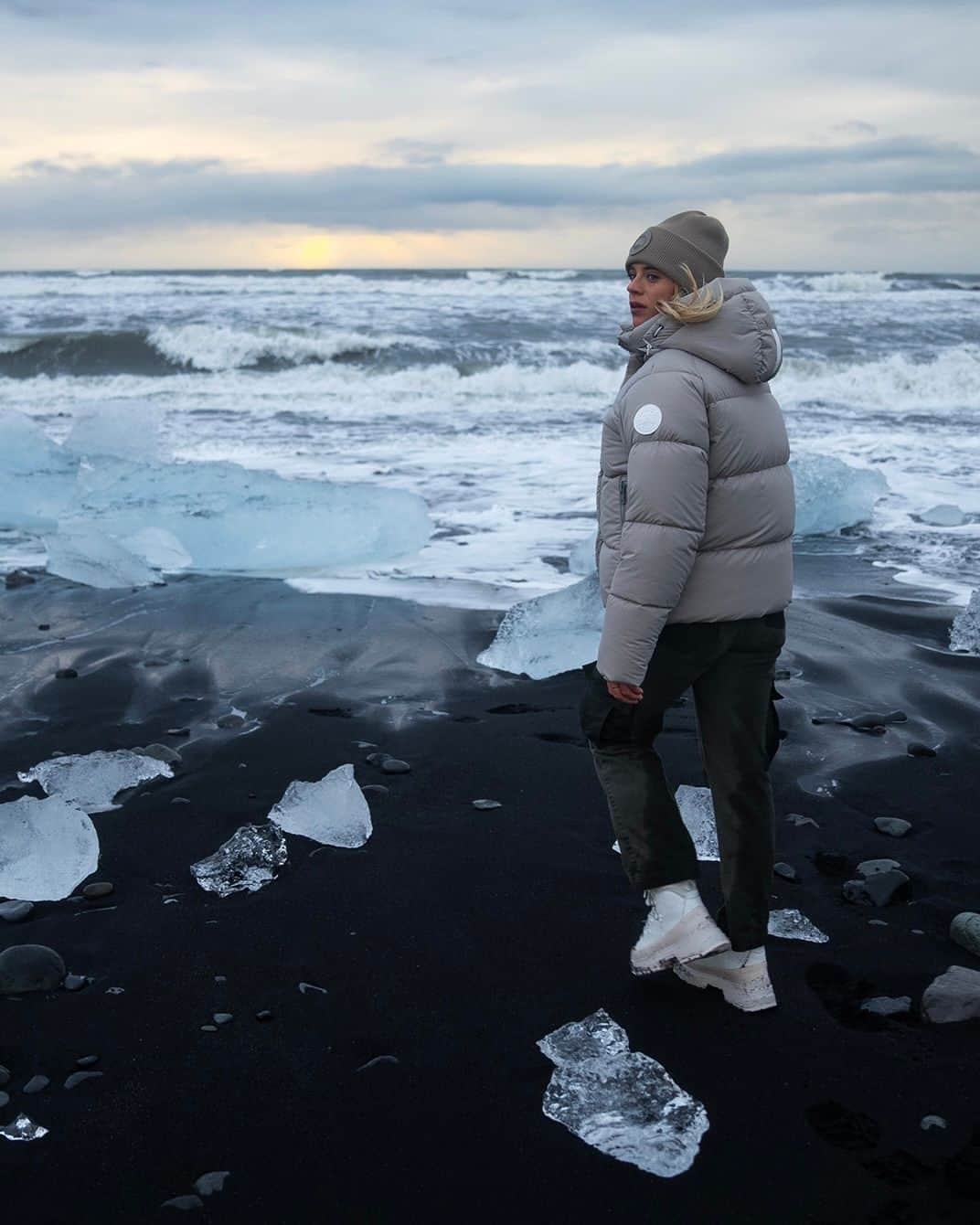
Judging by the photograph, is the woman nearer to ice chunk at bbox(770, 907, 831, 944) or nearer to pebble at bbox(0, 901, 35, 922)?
ice chunk at bbox(770, 907, 831, 944)

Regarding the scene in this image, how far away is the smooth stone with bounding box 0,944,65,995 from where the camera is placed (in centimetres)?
281

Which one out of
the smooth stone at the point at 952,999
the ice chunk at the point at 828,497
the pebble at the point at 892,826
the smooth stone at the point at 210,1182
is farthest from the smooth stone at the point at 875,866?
the ice chunk at the point at 828,497

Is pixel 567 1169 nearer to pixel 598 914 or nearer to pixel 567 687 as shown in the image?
pixel 598 914

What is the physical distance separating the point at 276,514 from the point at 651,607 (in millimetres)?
5190

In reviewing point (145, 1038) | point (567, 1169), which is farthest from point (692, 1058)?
point (145, 1038)

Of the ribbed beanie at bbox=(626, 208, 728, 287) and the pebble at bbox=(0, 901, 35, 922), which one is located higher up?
the ribbed beanie at bbox=(626, 208, 728, 287)

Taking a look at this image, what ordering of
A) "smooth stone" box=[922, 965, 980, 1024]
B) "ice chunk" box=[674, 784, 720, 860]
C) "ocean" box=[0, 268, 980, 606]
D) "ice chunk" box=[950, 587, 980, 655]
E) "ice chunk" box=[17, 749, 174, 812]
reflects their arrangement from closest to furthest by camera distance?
"smooth stone" box=[922, 965, 980, 1024]
"ice chunk" box=[674, 784, 720, 860]
"ice chunk" box=[17, 749, 174, 812]
"ice chunk" box=[950, 587, 980, 655]
"ocean" box=[0, 268, 980, 606]

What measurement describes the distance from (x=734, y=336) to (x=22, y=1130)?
6.97ft

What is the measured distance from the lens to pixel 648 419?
93.0 inches

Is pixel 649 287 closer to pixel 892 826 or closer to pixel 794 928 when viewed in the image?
pixel 794 928

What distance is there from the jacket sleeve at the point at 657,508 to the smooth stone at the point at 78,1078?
1.41 m

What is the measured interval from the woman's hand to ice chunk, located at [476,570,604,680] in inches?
96.3

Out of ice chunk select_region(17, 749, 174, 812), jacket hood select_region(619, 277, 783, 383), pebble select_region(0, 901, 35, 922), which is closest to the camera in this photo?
jacket hood select_region(619, 277, 783, 383)

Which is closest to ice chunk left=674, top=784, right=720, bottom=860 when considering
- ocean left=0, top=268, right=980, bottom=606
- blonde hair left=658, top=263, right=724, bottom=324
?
blonde hair left=658, top=263, right=724, bottom=324
